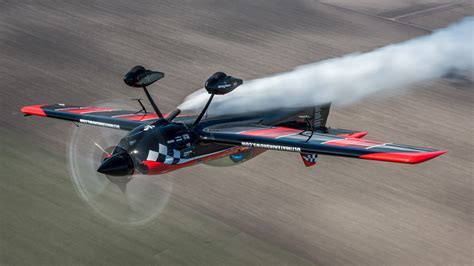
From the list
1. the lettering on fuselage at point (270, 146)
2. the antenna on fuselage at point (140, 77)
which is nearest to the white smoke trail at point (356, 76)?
the lettering on fuselage at point (270, 146)

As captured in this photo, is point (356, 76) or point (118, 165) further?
point (356, 76)

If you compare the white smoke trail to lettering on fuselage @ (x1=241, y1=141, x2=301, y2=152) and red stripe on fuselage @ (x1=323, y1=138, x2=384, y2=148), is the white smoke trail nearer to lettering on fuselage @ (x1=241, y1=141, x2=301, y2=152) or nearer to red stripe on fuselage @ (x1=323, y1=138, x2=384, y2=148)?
lettering on fuselage @ (x1=241, y1=141, x2=301, y2=152)

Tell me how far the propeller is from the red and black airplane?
146 mm

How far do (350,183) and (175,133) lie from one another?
34.0ft

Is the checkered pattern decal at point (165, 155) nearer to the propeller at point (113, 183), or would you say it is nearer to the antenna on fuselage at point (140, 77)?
the propeller at point (113, 183)

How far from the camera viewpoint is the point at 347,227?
2856 centimetres

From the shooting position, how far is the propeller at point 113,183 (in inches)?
937

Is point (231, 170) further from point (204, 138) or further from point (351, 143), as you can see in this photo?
point (351, 143)

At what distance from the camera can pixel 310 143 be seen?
24.7 m

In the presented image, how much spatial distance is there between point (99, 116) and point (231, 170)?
24.5ft

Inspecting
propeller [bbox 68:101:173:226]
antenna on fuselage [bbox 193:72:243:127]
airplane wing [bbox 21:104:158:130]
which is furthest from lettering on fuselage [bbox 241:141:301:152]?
airplane wing [bbox 21:104:158:130]

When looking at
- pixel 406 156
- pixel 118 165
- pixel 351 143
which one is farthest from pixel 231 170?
pixel 406 156

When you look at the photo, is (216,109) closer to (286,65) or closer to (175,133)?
(175,133)

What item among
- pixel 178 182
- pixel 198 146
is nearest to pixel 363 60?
pixel 178 182
